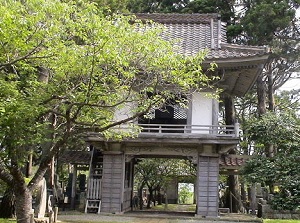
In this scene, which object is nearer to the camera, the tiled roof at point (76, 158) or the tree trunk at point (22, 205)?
the tree trunk at point (22, 205)

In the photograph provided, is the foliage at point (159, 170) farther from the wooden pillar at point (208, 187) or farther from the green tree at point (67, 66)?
the green tree at point (67, 66)

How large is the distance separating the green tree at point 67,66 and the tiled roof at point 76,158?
7.99 m

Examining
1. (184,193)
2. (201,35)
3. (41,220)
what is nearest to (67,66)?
(41,220)

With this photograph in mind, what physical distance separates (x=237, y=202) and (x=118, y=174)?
30.2ft

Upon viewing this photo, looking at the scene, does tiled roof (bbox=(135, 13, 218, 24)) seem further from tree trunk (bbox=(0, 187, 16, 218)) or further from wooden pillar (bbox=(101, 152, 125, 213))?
tree trunk (bbox=(0, 187, 16, 218))

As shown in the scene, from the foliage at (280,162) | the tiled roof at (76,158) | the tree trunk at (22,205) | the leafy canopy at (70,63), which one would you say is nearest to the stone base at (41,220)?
the tree trunk at (22,205)

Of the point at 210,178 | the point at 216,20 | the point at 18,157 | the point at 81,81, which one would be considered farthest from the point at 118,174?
the point at 216,20

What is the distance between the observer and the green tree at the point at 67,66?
700cm

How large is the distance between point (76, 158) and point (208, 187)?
20.1ft

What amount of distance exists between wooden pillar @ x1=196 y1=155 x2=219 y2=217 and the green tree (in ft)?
19.7

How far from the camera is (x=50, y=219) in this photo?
36.0 ft

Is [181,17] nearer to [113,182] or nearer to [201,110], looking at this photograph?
[201,110]

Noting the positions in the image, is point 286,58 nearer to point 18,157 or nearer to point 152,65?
point 152,65

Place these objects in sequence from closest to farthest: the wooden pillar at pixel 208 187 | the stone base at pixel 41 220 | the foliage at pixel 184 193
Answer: the stone base at pixel 41 220 → the wooden pillar at pixel 208 187 → the foliage at pixel 184 193
